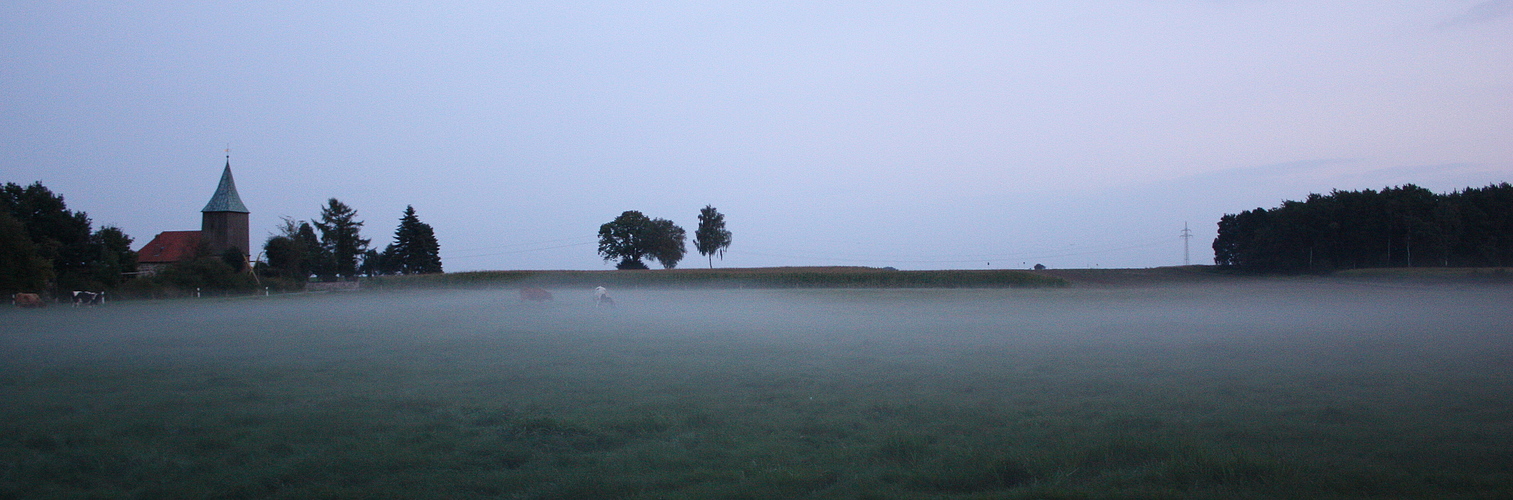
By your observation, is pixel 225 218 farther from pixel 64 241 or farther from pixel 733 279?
Answer: pixel 733 279

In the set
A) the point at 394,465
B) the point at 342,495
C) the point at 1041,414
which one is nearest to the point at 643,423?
the point at 394,465

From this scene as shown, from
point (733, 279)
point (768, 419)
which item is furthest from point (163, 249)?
point (768, 419)

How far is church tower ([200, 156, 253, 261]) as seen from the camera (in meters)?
90.1

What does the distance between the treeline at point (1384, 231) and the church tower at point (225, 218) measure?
108982 mm

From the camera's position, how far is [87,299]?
48.4 meters

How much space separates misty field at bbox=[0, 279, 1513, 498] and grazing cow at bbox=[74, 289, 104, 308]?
115 ft

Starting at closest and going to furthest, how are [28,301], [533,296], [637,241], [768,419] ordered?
[768,419] → [533,296] → [28,301] → [637,241]

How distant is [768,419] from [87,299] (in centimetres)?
5630

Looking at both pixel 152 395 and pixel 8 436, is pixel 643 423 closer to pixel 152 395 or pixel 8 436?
pixel 8 436

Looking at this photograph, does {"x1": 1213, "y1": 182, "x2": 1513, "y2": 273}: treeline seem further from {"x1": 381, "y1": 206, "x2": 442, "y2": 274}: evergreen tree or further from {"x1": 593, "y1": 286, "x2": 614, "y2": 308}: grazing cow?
{"x1": 381, "y1": 206, "x2": 442, "y2": 274}: evergreen tree

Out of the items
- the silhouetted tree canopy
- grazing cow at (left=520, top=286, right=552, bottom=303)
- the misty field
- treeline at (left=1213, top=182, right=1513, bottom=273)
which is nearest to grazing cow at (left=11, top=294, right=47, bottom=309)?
grazing cow at (left=520, top=286, right=552, bottom=303)

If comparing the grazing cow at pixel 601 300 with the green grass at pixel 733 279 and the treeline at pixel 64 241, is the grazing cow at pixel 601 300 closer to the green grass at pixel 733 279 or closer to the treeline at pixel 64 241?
the green grass at pixel 733 279

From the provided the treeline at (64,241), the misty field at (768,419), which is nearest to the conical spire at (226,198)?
the treeline at (64,241)

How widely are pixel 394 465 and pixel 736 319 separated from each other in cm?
2198
